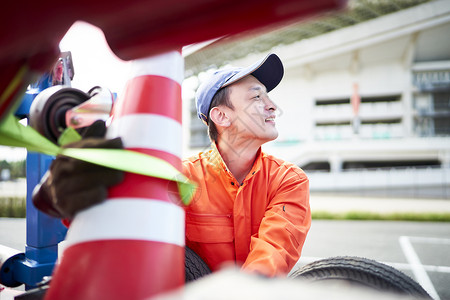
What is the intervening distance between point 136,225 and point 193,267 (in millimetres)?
715

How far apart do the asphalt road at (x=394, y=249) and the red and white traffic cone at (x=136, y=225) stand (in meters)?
2.95

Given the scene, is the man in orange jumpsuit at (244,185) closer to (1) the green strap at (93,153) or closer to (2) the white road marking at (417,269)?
(1) the green strap at (93,153)

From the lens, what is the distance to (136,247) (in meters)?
0.56

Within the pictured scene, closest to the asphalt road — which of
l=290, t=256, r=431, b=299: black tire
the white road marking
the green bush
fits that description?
the white road marking

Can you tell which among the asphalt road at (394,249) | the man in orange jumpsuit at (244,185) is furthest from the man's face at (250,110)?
the asphalt road at (394,249)

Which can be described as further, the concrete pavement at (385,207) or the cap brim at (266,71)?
the concrete pavement at (385,207)

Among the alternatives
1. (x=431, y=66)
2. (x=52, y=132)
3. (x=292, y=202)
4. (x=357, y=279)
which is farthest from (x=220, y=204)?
(x=431, y=66)

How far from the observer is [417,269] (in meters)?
3.46

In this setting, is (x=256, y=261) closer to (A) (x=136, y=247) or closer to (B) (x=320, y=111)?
(A) (x=136, y=247)

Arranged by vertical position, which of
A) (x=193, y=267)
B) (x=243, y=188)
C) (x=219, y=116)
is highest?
(x=219, y=116)

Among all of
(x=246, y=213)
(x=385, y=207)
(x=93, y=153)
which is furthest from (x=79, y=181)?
(x=385, y=207)

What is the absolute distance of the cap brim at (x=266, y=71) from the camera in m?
1.64

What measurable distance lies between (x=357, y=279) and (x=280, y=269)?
0.24 meters

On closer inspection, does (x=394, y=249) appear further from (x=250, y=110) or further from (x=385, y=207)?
(x=385, y=207)
